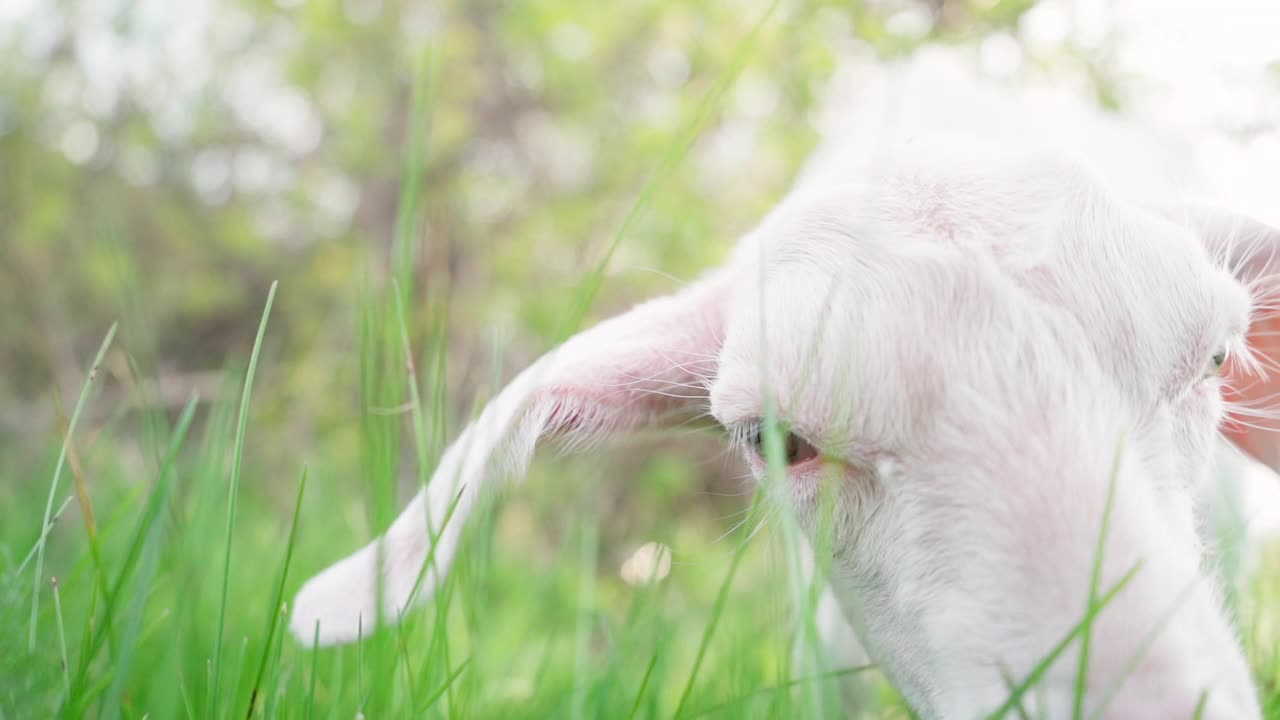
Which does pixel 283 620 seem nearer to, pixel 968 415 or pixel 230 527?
pixel 230 527

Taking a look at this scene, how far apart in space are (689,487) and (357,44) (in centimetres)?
324

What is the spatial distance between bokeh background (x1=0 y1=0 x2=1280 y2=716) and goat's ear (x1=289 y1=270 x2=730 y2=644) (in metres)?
0.94

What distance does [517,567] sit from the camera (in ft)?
12.7

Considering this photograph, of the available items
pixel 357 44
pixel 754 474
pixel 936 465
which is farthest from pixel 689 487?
pixel 936 465

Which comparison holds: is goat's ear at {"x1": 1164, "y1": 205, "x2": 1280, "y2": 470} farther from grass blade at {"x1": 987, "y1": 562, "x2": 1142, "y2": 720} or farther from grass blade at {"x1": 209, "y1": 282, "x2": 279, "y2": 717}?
grass blade at {"x1": 209, "y1": 282, "x2": 279, "y2": 717}

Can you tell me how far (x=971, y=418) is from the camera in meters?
1.23

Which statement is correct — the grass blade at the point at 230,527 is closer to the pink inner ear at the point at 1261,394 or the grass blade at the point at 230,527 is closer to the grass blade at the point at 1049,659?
the grass blade at the point at 1049,659

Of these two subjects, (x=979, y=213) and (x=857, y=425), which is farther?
(x=979, y=213)

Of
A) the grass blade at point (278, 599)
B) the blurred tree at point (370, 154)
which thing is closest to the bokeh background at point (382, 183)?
the blurred tree at point (370, 154)

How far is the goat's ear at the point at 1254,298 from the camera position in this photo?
1.76 m

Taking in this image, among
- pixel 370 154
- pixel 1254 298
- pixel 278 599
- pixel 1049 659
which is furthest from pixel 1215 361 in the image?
pixel 370 154

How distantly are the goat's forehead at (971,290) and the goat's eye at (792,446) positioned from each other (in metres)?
0.08

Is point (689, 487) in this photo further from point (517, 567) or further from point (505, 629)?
point (505, 629)

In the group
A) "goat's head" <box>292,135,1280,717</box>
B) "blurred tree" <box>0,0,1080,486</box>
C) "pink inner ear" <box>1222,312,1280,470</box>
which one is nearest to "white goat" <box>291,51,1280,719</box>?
"goat's head" <box>292,135,1280,717</box>
